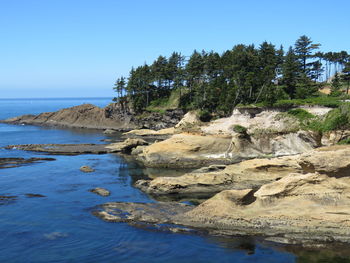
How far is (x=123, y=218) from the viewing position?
29484 millimetres

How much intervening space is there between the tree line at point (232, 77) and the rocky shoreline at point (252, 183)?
45.9 feet

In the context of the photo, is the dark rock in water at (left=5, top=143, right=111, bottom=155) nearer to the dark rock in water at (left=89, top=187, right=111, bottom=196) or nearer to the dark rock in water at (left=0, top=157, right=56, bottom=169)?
the dark rock in water at (left=0, top=157, right=56, bottom=169)

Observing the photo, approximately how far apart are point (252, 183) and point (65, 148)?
4143cm

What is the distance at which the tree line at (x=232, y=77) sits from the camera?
82938 millimetres

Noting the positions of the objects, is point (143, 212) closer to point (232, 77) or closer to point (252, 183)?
point (252, 183)

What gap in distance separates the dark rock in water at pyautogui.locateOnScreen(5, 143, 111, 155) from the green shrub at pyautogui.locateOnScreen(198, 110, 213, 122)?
2849cm

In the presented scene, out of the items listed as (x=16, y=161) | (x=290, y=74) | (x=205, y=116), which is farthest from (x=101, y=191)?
(x=290, y=74)

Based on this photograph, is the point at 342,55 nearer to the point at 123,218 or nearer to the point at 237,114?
the point at 237,114

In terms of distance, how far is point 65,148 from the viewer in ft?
227

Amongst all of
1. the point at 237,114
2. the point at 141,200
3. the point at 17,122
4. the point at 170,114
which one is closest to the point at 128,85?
the point at 170,114

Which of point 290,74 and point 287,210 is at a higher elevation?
point 290,74

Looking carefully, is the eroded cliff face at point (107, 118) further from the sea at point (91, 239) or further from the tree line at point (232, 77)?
the sea at point (91, 239)

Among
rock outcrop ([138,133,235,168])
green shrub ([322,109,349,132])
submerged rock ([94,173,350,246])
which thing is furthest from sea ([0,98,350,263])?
green shrub ([322,109,349,132])

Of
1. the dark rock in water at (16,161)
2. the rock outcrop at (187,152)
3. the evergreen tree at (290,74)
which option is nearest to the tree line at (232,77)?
the evergreen tree at (290,74)
